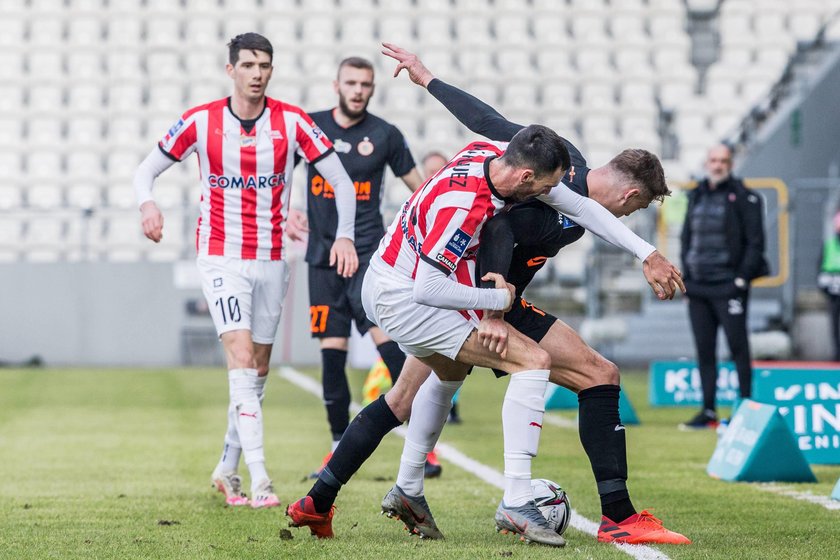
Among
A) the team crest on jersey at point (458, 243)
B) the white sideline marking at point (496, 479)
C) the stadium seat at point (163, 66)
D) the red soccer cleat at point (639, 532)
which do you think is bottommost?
the white sideline marking at point (496, 479)

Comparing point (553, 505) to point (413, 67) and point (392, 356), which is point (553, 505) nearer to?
point (413, 67)

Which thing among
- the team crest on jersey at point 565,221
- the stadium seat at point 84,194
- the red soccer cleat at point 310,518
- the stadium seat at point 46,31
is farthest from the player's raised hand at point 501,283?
the stadium seat at point 46,31

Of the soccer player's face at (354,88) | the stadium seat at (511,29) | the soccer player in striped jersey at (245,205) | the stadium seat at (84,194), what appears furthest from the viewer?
the stadium seat at (511,29)

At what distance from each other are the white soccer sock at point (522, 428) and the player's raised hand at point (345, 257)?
1324 millimetres

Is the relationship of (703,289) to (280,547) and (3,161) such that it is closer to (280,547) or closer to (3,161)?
(280,547)

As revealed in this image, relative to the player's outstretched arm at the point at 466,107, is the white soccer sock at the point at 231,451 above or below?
below

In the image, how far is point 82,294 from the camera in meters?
17.2

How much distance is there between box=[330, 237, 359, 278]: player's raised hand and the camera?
5.53m

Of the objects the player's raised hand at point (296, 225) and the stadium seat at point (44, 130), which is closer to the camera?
the player's raised hand at point (296, 225)

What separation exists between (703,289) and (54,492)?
17.0 ft

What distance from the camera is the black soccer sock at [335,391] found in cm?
661

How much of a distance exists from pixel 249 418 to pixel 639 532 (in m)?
1.89

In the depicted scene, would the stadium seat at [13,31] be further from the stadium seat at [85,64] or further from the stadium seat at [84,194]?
the stadium seat at [84,194]

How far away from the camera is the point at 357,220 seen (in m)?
6.82
